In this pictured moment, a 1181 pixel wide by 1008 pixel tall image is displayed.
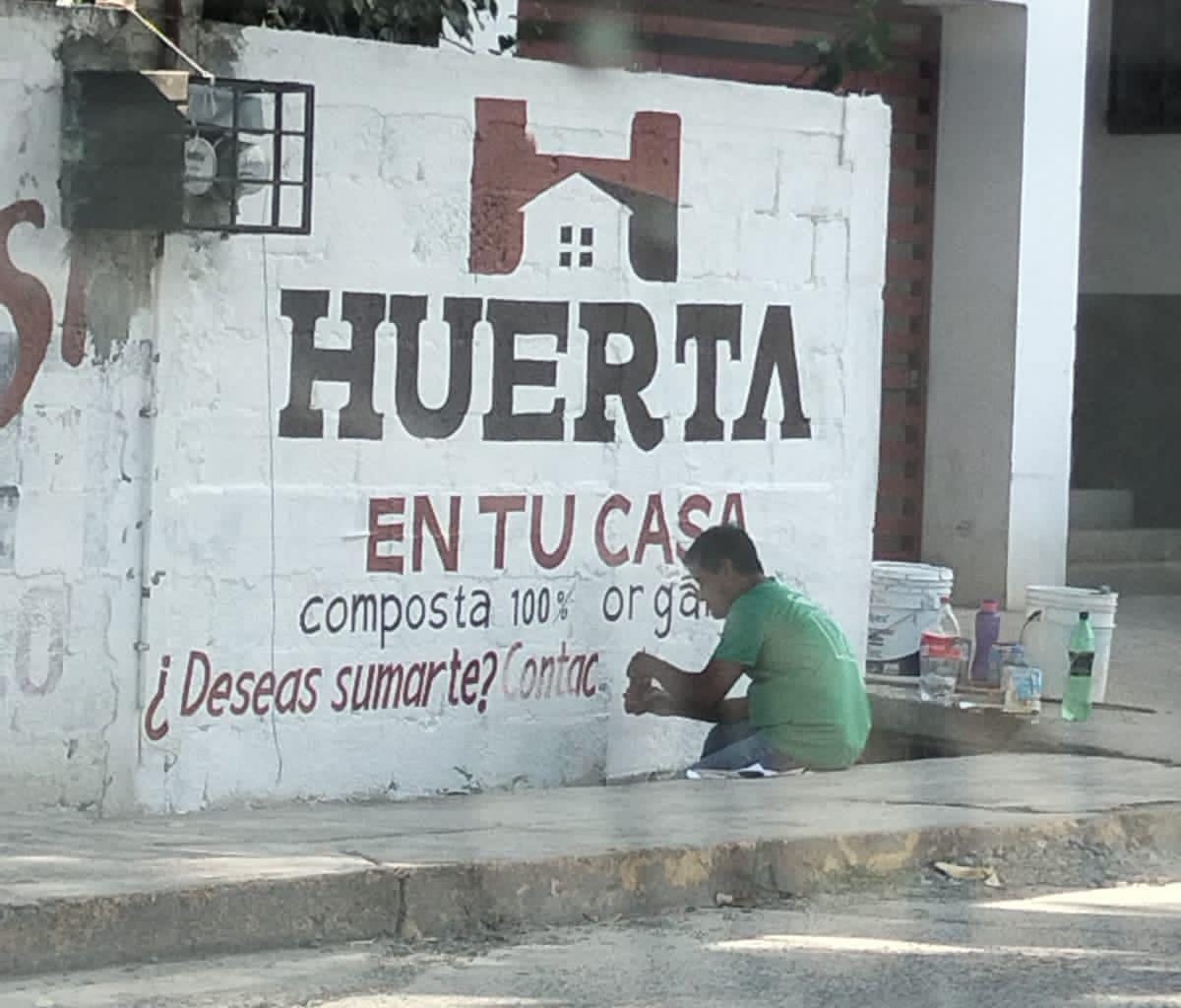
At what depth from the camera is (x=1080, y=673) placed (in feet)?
32.9

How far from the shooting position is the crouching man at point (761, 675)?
28.7 ft

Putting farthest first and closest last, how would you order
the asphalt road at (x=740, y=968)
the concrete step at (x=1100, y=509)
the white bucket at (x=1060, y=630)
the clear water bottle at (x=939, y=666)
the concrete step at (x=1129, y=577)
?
the concrete step at (x=1100, y=509)
the concrete step at (x=1129, y=577)
the white bucket at (x=1060, y=630)
the clear water bottle at (x=939, y=666)
the asphalt road at (x=740, y=968)

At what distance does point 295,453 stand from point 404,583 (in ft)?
1.97

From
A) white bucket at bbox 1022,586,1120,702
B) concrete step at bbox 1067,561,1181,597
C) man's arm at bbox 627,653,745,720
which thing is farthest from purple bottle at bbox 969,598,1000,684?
concrete step at bbox 1067,561,1181,597

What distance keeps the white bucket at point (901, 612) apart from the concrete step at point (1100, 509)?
→ 4900mm

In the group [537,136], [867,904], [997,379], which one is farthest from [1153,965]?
[997,379]

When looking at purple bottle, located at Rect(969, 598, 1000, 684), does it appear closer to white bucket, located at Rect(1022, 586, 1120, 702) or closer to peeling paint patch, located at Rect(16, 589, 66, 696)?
white bucket, located at Rect(1022, 586, 1120, 702)

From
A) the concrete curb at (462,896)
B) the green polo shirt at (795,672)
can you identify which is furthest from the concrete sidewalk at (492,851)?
the green polo shirt at (795,672)

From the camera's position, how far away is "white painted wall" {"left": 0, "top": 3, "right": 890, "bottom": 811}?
7.67m

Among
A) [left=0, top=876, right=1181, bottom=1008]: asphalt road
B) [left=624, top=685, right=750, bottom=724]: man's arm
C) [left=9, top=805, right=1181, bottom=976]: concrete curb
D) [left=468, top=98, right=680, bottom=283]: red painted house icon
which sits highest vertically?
[left=468, top=98, right=680, bottom=283]: red painted house icon

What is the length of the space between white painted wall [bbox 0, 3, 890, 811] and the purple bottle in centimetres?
104

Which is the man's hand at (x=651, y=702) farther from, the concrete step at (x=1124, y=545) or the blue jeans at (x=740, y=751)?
the concrete step at (x=1124, y=545)

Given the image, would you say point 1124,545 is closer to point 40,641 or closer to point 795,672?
point 795,672

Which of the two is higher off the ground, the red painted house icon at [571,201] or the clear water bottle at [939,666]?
the red painted house icon at [571,201]
